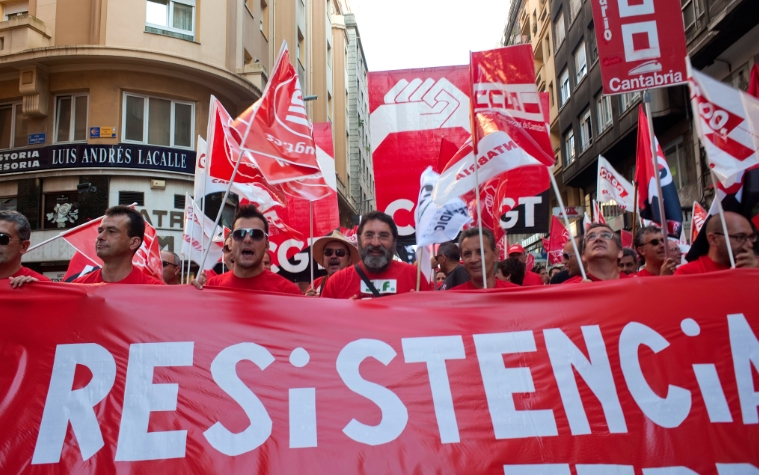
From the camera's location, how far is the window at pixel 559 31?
94.7 feet

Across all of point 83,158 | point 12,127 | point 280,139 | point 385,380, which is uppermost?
point 12,127

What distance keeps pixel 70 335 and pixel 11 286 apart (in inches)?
19.2

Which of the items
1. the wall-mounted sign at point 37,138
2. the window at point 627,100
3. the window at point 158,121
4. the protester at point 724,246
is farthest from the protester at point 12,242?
the window at point 627,100

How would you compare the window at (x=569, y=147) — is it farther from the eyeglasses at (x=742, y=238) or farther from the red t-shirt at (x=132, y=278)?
the red t-shirt at (x=132, y=278)

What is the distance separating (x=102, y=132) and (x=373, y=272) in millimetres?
14183

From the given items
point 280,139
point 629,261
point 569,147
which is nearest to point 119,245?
point 280,139

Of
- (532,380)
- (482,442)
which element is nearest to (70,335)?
(482,442)

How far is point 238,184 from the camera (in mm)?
6508

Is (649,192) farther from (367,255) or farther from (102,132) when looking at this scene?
(102,132)

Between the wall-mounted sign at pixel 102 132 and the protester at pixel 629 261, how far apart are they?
14.3 meters

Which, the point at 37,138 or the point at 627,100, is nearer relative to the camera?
the point at 37,138

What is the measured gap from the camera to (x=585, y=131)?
26.4 m

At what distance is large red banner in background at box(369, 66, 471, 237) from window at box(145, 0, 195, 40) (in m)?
13.1

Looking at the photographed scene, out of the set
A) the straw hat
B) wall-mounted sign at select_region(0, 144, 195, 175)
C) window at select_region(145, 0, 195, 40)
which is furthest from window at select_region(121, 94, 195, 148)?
the straw hat
